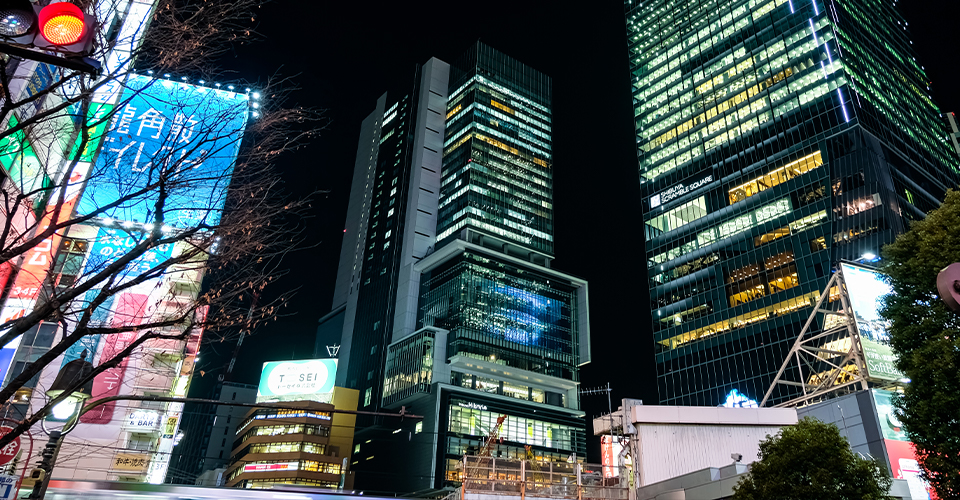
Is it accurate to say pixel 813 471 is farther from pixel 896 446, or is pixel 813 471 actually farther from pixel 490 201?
pixel 490 201

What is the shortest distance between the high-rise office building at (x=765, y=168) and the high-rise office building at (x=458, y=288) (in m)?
28.2

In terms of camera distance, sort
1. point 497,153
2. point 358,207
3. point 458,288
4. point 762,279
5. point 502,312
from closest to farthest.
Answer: point 762,279 → point 458,288 → point 502,312 → point 497,153 → point 358,207

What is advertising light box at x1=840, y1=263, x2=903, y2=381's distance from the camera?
89.9ft

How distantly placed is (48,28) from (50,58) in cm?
26

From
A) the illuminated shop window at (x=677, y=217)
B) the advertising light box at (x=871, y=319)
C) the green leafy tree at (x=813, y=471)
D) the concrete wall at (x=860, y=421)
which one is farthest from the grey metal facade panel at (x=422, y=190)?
the green leafy tree at (x=813, y=471)

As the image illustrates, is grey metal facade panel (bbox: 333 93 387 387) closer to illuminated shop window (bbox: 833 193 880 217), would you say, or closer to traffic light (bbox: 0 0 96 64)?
illuminated shop window (bbox: 833 193 880 217)

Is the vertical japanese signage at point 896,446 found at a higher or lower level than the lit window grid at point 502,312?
lower

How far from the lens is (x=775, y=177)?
95938mm

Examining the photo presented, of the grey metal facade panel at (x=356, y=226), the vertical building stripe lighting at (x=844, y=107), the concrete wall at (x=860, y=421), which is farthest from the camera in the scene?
the grey metal facade panel at (x=356, y=226)

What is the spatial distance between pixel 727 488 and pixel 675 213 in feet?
310

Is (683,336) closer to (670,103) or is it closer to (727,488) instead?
(670,103)

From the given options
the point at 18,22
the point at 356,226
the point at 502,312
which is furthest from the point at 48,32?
the point at 356,226

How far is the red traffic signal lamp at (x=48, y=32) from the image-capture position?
458 centimetres

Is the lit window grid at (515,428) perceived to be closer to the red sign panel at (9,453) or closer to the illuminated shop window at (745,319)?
the illuminated shop window at (745,319)
